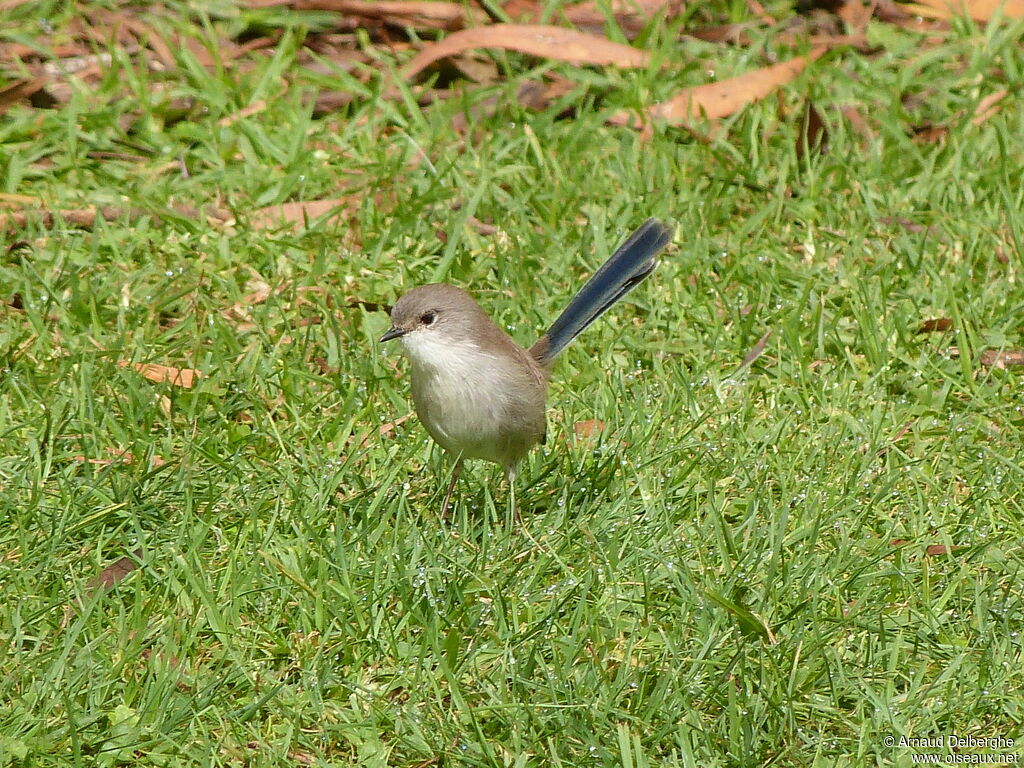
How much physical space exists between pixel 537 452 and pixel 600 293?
686 mm

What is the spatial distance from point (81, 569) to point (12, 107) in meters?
3.80

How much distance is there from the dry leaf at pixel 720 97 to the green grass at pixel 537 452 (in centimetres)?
13

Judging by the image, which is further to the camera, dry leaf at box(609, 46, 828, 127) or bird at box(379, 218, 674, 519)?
dry leaf at box(609, 46, 828, 127)

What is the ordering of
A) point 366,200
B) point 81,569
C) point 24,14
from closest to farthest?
point 81,569, point 366,200, point 24,14

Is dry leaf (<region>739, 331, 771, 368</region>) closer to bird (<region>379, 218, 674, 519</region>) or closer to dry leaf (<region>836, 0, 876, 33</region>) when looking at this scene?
bird (<region>379, 218, 674, 519</region>)

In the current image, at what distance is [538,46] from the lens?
816 cm

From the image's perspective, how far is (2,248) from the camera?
650 cm

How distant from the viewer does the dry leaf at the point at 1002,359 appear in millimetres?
6070

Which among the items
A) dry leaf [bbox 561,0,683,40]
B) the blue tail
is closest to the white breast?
the blue tail

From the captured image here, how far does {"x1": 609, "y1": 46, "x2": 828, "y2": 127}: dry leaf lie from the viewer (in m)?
7.79

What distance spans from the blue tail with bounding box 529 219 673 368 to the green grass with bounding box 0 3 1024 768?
36cm

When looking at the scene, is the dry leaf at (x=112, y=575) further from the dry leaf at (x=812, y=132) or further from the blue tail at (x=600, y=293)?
the dry leaf at (x=812, y=132)

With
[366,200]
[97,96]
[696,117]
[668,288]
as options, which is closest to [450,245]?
[366,200]

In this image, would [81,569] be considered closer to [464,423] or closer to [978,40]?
[464,423]
